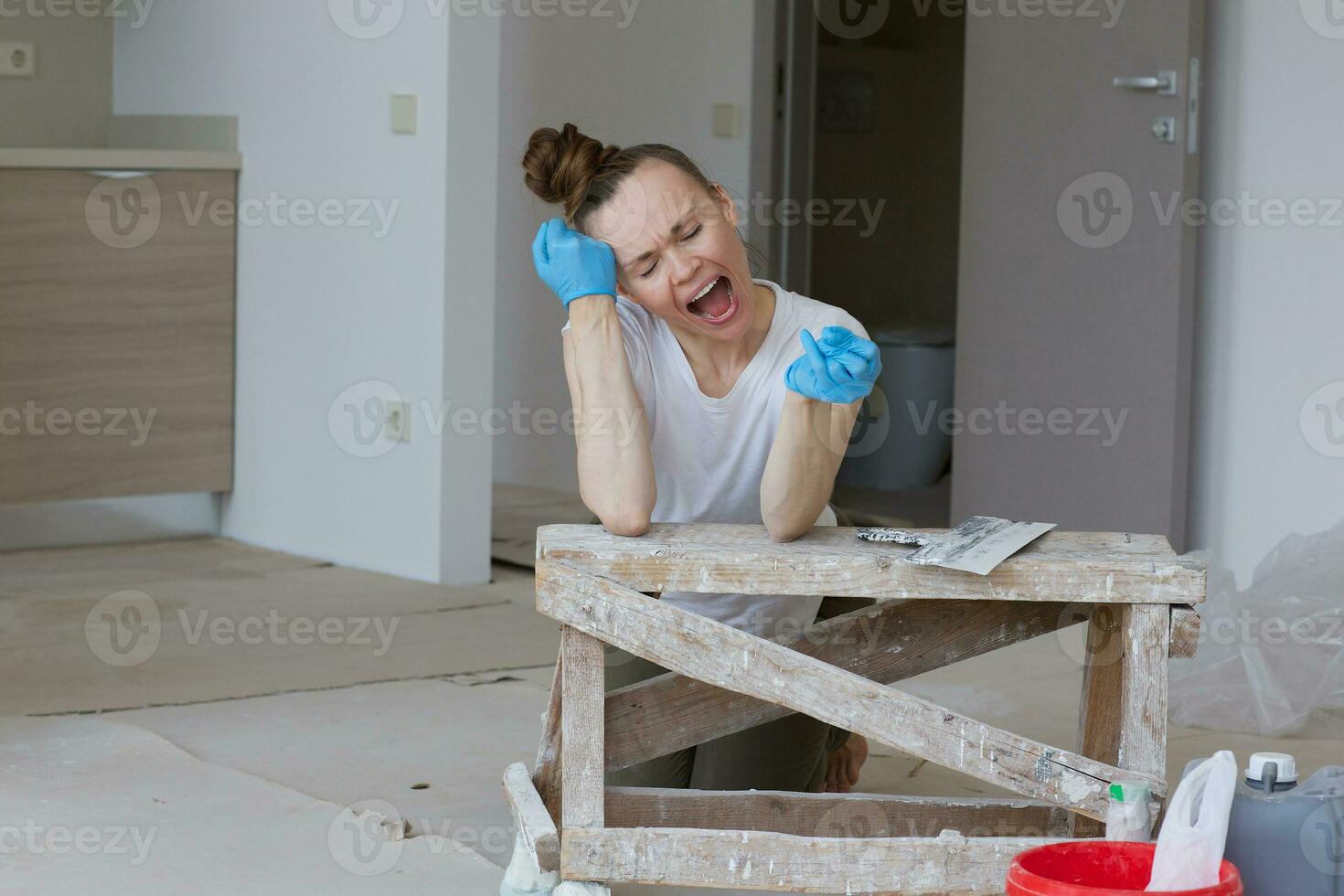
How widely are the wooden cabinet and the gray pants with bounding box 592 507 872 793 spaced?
2.40m

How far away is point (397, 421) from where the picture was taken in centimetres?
380

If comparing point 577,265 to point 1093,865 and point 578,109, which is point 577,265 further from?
point 578,109

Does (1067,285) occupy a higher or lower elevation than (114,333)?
higher

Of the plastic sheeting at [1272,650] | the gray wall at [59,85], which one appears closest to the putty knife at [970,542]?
the plastic sheeting at [1272,650]

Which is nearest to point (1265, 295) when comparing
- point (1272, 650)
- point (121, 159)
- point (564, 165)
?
point (1272, 650)

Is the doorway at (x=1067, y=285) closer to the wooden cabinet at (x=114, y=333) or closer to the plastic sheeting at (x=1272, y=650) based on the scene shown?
the plastic sheeting at (x=1272, y=650)

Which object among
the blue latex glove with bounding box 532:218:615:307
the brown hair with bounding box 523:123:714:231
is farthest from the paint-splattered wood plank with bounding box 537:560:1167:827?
the brown hair with bounding box 523:123:714:231

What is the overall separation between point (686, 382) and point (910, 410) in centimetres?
245

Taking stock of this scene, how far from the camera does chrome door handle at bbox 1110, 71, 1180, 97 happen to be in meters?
3.29

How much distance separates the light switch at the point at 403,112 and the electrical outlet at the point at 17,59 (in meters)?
1.42

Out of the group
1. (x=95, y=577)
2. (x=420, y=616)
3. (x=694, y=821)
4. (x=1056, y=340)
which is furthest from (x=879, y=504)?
(x=694, y=821)

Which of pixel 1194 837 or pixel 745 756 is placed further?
pixel 745 756

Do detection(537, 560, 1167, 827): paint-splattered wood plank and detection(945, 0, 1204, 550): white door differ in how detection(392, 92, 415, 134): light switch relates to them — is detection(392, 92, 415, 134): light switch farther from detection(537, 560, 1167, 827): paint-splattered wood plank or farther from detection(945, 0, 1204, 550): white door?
detection(537, 560, 1167, 827): paint-splattered wood plank

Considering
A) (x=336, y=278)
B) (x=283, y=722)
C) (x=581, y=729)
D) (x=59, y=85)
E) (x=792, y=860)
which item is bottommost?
(x=283, y=722)
